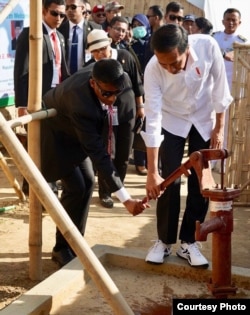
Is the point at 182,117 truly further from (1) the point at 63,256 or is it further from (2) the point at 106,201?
(2) the point at 106,201

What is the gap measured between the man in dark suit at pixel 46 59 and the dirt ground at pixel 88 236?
1.14 metres

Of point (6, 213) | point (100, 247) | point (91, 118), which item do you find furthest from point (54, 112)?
point (6, 213)

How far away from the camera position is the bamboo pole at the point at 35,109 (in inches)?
163

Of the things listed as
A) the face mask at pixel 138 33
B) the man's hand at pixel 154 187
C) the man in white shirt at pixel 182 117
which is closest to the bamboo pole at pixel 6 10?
the man in white shirt at pixel 182 117

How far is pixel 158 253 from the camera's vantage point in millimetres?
4660

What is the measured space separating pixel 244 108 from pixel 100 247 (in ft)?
8.56

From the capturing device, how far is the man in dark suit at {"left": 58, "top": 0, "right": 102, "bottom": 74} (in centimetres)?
680

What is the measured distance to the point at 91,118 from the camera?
4.26 meters

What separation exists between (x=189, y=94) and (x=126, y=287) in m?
1.38

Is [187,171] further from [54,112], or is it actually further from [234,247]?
[234,247]

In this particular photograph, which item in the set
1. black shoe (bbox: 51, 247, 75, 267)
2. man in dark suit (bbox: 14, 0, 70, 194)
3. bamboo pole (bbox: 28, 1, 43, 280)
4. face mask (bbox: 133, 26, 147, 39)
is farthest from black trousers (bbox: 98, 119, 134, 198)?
face mask (bbox: 133, 26, 147, 39)

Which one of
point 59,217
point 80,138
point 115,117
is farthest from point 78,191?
point 115,117

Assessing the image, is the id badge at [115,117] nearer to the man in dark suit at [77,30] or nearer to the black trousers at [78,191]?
the man in dark suit at [77,30]

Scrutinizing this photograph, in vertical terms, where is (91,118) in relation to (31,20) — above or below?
below
